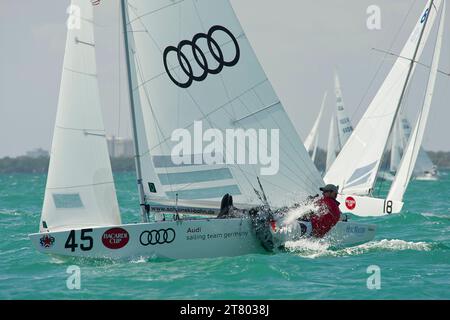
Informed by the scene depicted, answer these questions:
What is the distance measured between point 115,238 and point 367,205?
9199 mm

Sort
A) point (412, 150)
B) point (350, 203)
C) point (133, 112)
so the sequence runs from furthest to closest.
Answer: point (350, 203) → point (412, 150) → point (133, 112)

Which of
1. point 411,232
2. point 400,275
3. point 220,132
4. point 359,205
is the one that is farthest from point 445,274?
point 359,205

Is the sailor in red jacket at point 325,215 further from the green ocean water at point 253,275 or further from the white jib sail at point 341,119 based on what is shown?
the white jib sail at point 341,119

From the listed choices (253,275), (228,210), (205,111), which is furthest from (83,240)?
(205,111)

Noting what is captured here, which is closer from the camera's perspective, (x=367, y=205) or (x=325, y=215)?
(x=325, y=215)

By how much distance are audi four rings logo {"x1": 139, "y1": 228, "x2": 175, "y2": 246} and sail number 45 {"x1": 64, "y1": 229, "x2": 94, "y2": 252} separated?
0.69 m

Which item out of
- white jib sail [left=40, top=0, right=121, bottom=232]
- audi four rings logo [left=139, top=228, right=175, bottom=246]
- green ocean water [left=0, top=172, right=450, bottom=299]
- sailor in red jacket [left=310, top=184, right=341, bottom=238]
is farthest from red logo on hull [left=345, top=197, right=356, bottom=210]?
white jib sail [left=40, top=0, right=121, bottom=232]

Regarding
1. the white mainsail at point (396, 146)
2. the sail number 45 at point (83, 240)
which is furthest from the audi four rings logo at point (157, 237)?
the white mainsail at point (396, 146)

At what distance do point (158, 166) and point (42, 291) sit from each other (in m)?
3.14

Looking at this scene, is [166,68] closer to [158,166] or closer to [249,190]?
[158,166]

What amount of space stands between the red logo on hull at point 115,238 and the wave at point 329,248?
2.68m

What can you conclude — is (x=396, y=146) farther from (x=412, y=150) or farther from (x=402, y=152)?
(x=412, y=150)

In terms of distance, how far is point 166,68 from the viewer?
12430mm

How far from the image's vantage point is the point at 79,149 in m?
11.5
